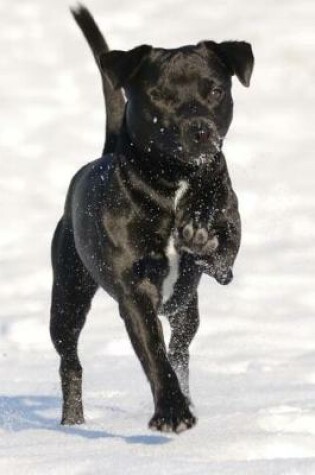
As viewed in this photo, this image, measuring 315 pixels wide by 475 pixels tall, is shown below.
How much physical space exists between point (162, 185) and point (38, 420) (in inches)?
59.7

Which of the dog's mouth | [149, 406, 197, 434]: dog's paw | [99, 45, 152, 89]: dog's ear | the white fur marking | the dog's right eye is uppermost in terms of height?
[99, 45, 152, 89]: dog's ear

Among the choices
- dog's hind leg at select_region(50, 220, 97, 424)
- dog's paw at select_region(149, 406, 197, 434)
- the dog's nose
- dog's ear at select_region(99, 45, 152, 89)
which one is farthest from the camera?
dog's hind leg at select_region(50, 220, 97, 424)

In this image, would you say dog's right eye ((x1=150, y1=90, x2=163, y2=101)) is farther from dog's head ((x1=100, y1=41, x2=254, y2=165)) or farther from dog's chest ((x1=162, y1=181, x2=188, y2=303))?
dog's chest ((x1=162, y1=181, x2=188, y2=303))

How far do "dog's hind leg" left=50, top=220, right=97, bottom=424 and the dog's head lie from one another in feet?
3.17

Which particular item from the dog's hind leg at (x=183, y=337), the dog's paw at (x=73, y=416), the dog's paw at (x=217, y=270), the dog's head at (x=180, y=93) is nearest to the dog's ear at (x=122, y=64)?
the dog's head at (x=180, y=93)

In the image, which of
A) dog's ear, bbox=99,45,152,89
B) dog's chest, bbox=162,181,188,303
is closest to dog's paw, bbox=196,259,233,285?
dog's chest, bbox=162,181,188,303

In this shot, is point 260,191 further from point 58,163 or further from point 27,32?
point 27,32

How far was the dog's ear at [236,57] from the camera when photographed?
4.87 metres

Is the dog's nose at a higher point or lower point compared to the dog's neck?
higher

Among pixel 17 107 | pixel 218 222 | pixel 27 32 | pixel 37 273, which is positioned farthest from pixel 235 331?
pixel 27 32

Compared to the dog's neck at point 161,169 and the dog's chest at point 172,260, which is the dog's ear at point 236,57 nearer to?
the dog's neck at point 161,169

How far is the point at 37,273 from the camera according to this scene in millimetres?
9008

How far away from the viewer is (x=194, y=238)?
4.70 metres

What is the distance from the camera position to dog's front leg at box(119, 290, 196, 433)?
4.14 meters
